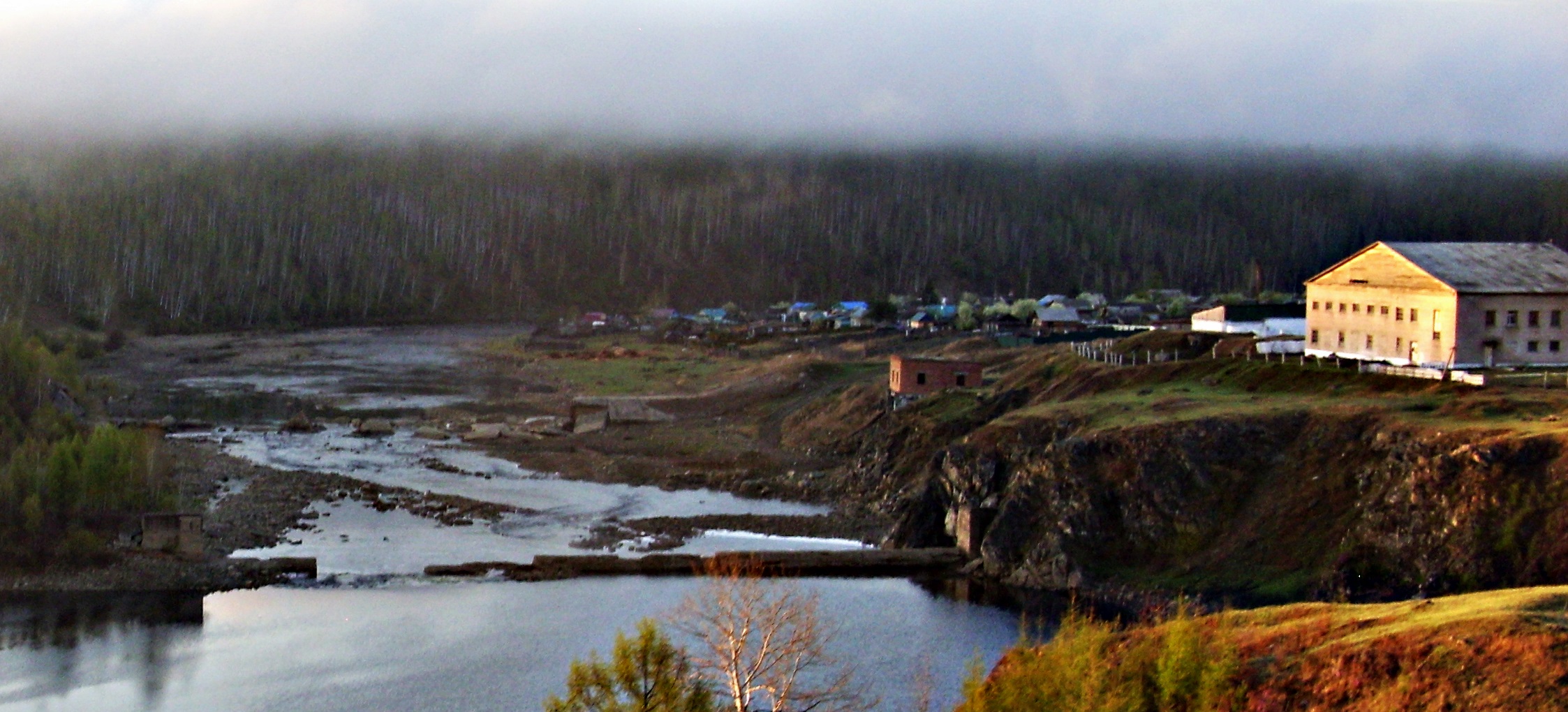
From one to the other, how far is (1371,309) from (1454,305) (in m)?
5.06

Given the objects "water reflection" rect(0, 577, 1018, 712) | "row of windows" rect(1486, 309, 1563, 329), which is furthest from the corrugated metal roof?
"water reflection" rect(0, 577, 1018, 712)

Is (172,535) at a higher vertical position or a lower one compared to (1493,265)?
lower

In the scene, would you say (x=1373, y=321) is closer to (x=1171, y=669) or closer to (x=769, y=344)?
(x=1171, y=669)

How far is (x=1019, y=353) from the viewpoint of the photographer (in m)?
103

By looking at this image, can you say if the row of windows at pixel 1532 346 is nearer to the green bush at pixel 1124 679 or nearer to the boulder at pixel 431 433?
the green bush at pixel 1124 679

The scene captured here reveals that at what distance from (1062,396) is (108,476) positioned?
39.1 metres

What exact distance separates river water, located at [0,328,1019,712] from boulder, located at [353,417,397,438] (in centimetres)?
2479

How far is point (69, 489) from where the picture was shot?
61.1m

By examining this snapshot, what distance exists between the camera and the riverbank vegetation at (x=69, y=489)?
5941cm

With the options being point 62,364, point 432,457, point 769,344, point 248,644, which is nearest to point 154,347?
point 769,344

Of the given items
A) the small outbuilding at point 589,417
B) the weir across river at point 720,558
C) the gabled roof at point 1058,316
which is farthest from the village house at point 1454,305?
the gabled roof at point 1058,316

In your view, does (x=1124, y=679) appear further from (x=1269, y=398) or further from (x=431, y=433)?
(x=431, y=433)

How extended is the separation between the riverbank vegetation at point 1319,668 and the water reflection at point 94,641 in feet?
87.5

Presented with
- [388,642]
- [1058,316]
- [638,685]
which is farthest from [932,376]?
[1058,316]
